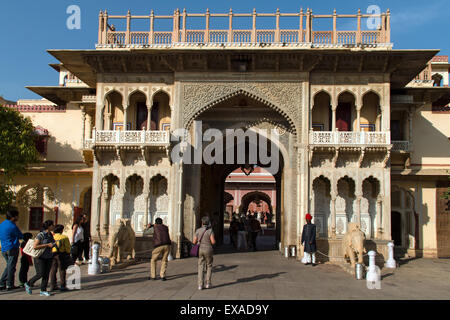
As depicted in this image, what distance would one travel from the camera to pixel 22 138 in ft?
67.3

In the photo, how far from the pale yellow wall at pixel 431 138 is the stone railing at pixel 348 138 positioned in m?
4.59

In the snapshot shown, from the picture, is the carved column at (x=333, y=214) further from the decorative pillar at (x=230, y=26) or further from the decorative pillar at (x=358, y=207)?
the decorative pillar at (x=230, y=26)

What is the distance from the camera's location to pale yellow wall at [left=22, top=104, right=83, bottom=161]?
2294 centimetres

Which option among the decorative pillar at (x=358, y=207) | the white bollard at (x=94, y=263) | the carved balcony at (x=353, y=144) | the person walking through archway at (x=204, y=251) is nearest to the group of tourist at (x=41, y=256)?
the white bollard at (x=94, y=263)

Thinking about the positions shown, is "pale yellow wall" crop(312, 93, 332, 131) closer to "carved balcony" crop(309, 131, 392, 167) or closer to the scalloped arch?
"carved balcony" crop(309, 131, 392, 167)

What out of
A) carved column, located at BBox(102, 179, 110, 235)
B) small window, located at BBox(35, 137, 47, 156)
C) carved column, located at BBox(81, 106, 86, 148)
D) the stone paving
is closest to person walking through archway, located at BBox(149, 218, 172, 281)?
the stone paving

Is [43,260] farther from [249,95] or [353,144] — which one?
[353,144]

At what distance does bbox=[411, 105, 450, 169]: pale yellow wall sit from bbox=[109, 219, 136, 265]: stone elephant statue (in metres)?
13.4

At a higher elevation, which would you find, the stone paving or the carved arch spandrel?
the carved arch spandrel

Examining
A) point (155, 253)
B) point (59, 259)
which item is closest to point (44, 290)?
point (59, 259)

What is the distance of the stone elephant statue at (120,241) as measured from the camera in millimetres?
14008

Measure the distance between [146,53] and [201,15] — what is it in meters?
2.66

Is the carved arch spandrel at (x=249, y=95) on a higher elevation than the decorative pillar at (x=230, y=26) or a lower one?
lower

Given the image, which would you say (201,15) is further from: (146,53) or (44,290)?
(44,290)
